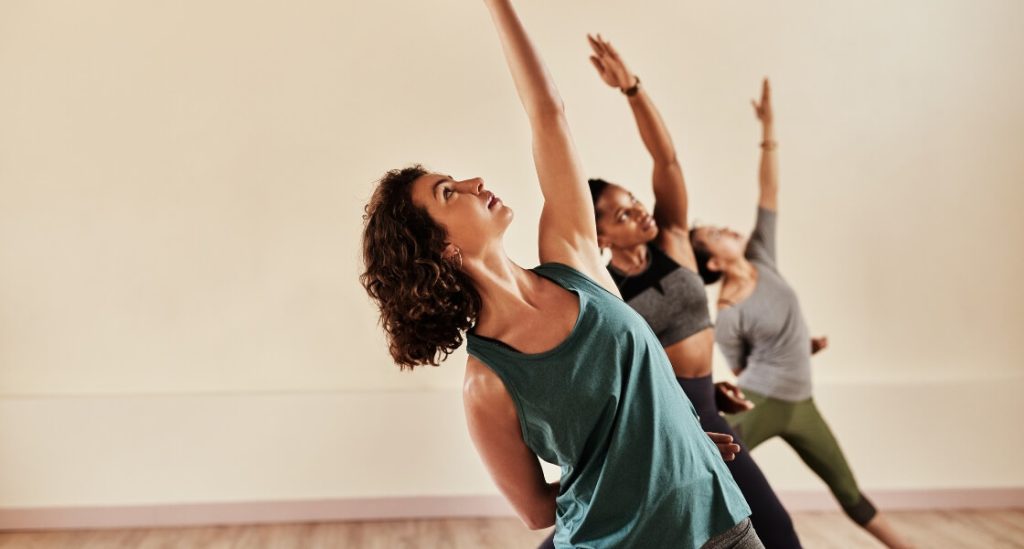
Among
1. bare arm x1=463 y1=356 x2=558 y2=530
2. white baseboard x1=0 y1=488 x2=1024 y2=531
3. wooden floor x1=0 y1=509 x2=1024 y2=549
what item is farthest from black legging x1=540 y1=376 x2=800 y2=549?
white baseboard x1=0 y1=488 x2=1024 y2=531

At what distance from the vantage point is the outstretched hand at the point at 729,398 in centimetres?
238

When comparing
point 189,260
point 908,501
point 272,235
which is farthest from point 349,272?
point 908,501

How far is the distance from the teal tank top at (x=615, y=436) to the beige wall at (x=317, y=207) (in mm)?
3002

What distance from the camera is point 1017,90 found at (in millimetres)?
4797

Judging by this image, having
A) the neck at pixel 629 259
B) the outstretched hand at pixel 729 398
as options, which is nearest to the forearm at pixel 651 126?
the neck at pixel 629 259

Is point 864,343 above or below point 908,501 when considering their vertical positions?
above

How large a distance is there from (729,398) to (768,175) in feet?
5.27

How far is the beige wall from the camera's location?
430 centimetres

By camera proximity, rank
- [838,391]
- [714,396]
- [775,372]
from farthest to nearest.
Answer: [838,391]
[775,372]
[714,396]

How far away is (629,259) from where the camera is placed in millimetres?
2699

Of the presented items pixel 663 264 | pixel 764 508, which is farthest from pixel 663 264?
pixel 764 508

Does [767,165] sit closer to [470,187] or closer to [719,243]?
[719,243]

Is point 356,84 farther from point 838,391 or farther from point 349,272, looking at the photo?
point 838,391

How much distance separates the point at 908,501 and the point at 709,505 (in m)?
3.53
